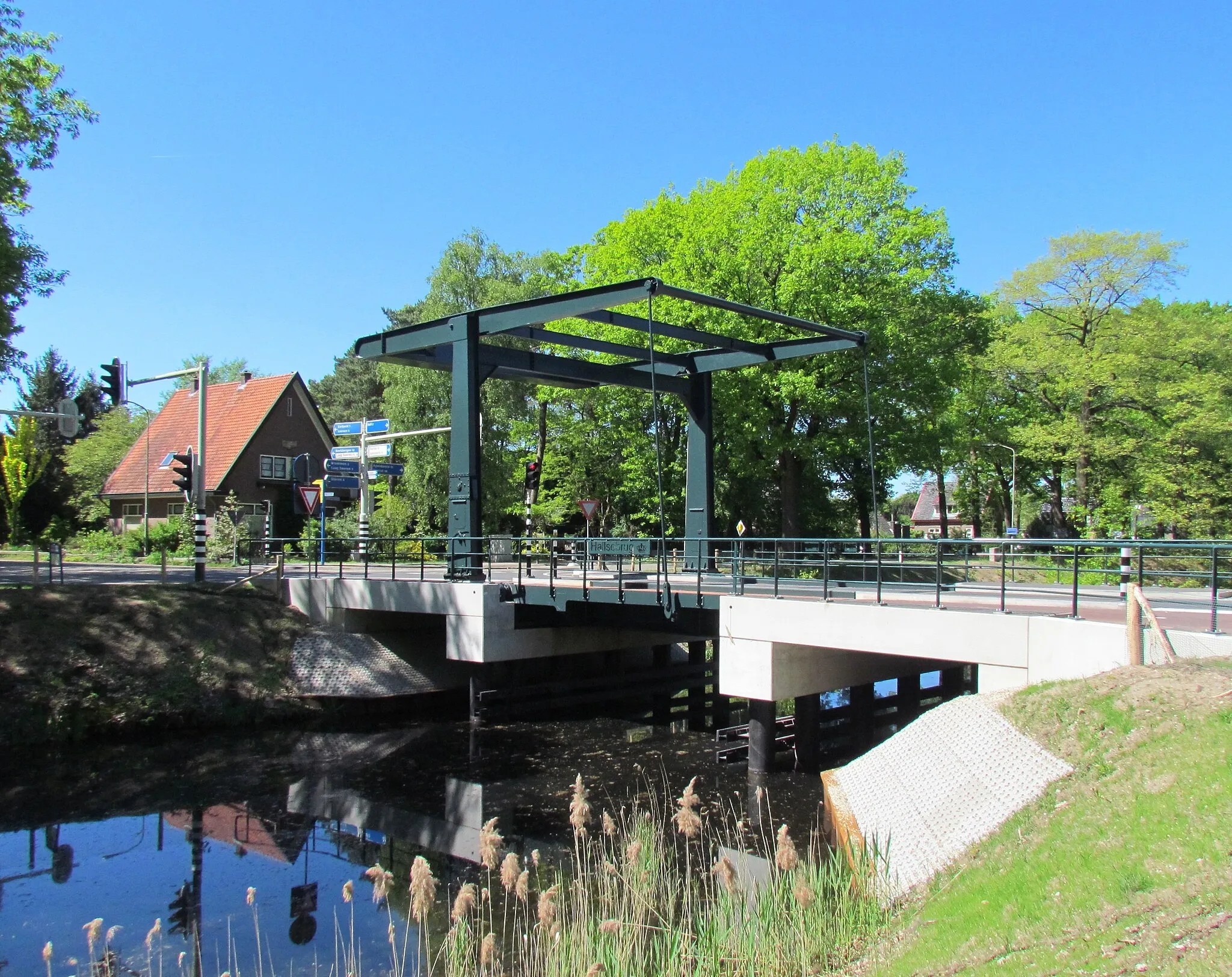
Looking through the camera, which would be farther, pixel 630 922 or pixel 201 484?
pixel 201 484

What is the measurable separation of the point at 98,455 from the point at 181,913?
157 feet

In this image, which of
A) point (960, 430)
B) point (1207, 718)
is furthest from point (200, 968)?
point (960, 430)

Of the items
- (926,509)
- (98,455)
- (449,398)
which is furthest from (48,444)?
(926,509)

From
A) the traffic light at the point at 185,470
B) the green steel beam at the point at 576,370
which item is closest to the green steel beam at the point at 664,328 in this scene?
the green steel beam at the point at 576,370

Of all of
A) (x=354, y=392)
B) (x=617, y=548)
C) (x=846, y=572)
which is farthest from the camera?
(x=354, y=392)

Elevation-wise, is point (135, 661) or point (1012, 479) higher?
point (1012, 479)

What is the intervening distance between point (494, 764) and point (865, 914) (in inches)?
334

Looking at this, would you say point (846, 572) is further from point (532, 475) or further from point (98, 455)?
point (98, 455)

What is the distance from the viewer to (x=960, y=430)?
3197cm

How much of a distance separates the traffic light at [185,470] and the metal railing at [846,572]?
9.65ft

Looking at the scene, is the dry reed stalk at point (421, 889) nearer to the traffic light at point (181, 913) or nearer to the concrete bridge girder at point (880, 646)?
the traffic light at point (181, 913)

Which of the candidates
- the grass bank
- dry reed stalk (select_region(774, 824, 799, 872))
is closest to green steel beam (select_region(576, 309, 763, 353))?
the grass bank

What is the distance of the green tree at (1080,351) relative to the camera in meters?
31.1

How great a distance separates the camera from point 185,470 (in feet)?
63.9
